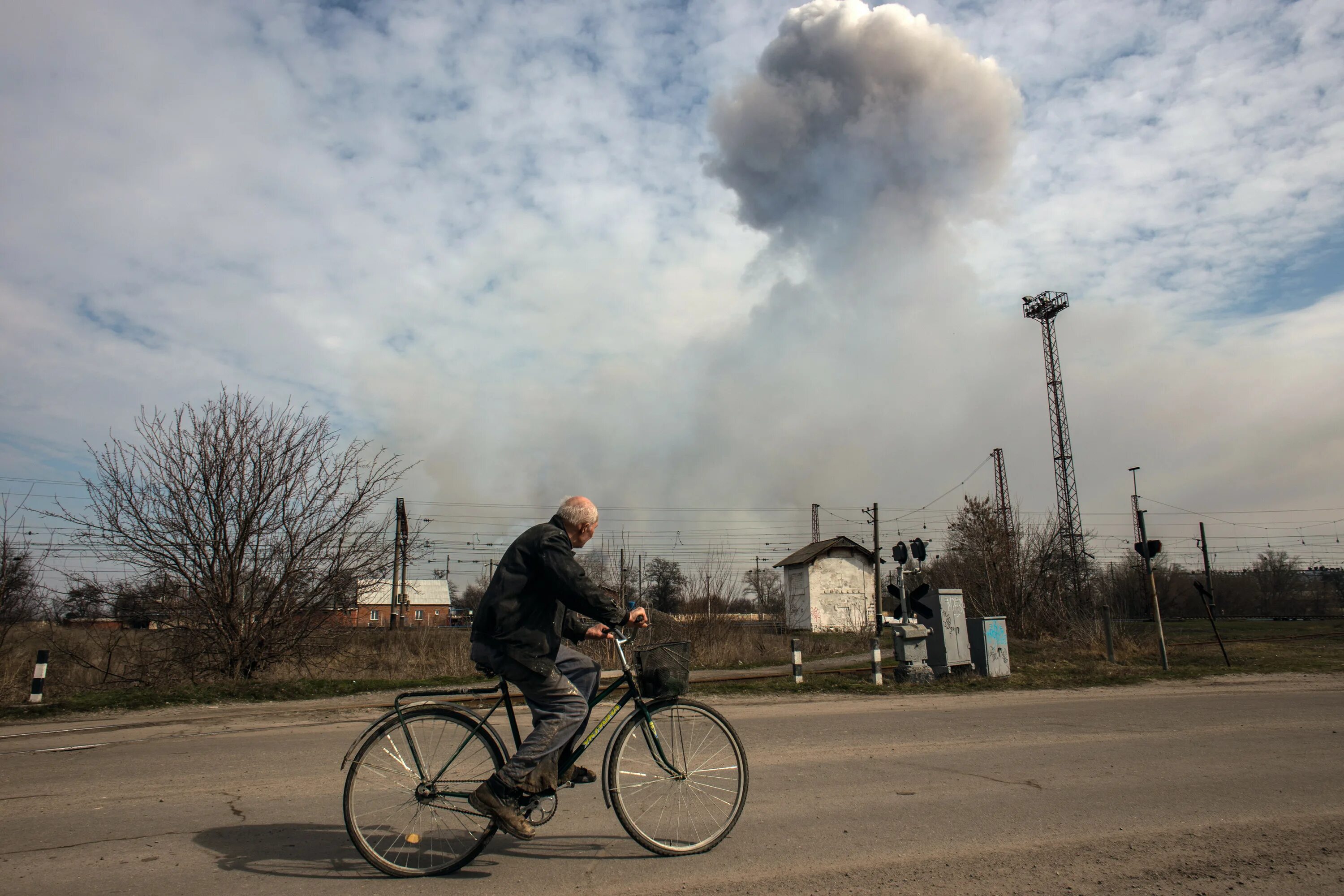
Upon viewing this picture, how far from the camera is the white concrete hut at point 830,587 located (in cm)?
5125

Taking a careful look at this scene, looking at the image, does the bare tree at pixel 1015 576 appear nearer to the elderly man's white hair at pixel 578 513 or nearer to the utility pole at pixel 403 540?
the utility pole at pixel 403 540

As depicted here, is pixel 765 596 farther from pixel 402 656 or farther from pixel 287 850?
pixel 287 850

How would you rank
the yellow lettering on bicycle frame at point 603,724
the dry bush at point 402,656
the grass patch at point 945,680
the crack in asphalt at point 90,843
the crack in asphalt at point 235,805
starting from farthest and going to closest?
1. the dry bush at point 402,656
2. the grass patch at point 945,680
3. the crack in asphalt at point 235,805
4. the crack in asphalt at point 90,843
5. the yellow lettering on bicycle frame at point 603,724

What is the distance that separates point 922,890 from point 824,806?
5.34ft

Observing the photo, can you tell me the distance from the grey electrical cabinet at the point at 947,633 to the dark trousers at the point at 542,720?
479 inches

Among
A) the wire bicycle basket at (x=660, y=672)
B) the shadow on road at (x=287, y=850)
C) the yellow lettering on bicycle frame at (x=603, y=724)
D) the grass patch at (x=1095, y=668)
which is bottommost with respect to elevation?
the grass patch at (x=1095, y=668)

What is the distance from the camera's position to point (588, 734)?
4.15m

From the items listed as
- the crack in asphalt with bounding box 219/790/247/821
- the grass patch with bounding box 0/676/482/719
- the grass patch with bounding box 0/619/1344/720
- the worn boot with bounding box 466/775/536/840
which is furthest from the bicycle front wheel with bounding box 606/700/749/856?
the grass patch with bounding box 0/676/482/719

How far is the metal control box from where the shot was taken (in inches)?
600

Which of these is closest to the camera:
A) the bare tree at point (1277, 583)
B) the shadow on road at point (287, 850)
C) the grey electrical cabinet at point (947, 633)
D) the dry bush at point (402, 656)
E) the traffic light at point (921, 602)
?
the shadow on road at point (287, 850)

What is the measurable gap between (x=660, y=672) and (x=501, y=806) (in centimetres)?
99

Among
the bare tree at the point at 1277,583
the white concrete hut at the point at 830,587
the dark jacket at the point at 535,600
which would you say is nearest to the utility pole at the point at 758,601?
the dark jacket at the point at 535,600

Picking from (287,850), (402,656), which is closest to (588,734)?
(287,850)

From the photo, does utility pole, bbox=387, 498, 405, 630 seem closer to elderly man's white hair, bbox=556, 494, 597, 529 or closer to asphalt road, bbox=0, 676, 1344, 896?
asphalt road, bbox=0, 676, 1344, 896
